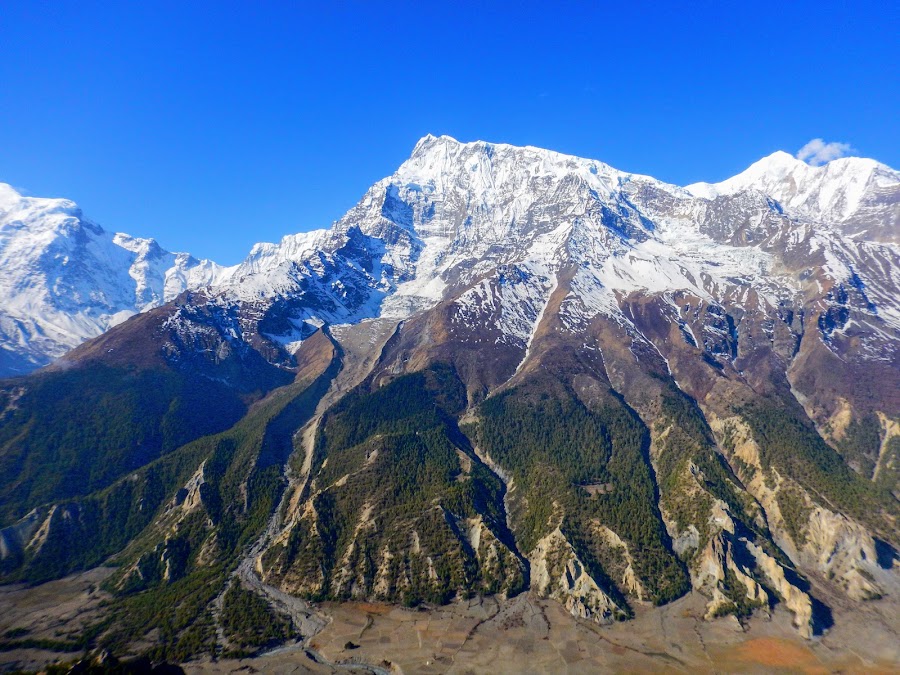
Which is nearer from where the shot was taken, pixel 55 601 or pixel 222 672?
pixel 222 672

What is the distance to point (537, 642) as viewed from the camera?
6752 inches

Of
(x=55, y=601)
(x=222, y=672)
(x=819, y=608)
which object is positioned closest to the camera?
(x=222, y=672)

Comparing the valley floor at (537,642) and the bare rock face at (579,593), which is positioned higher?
the bare rock face at (579,593)

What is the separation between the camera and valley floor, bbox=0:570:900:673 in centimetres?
16100

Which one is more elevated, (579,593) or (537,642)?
(579,593)

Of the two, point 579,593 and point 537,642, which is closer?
point 537,642

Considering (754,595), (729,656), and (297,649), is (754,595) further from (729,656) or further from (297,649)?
(297,649)

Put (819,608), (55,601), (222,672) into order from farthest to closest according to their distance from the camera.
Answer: (55,601) < (819,608) < (222,672)

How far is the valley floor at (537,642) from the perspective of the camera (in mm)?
161000

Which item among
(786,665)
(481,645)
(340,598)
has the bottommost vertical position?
(786,665)

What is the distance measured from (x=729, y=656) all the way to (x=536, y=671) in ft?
190

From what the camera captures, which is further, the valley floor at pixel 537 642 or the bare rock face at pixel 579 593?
the bare rock face at pixel 579 593

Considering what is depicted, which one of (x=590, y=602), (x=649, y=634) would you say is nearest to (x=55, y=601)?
(x=590, y=602)

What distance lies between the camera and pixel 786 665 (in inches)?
6344
